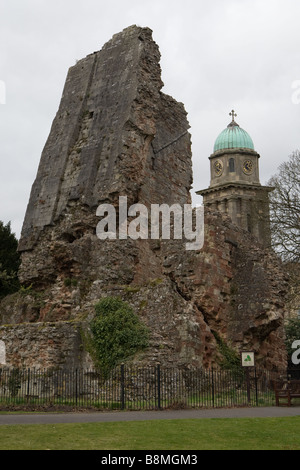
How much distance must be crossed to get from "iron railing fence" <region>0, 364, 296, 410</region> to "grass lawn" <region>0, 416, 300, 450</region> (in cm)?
427

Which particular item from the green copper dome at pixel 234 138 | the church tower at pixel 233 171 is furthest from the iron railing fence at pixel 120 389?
the green copper dome at pixel 234 138

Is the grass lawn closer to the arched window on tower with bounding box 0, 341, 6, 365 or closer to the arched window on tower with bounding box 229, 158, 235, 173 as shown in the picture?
the arched window on tower with bounding box 0, 341, 6, 365

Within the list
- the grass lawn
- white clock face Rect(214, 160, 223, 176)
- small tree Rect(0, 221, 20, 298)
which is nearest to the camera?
the grass lawn

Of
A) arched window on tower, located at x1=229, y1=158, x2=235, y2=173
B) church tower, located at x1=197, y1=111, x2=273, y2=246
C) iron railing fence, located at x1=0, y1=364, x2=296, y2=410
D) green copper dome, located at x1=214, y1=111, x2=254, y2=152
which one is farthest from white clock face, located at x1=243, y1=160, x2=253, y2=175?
iron railing fence, located at x1=0, y1=364, x2=296, y2=410

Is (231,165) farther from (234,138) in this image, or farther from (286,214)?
(286,214)

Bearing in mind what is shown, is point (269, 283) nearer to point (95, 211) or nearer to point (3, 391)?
point (95, 211)

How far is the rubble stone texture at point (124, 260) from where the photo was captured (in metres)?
19.6

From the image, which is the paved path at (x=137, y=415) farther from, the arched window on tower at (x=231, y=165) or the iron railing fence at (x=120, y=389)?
the arched window on tower at (x=231, y=165)

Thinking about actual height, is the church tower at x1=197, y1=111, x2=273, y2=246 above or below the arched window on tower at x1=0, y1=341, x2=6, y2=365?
above

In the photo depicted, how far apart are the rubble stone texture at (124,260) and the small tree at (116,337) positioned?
14.2 inches

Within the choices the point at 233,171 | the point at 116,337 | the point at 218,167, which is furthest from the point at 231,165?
the point at 116,337

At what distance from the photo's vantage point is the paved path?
13.2m

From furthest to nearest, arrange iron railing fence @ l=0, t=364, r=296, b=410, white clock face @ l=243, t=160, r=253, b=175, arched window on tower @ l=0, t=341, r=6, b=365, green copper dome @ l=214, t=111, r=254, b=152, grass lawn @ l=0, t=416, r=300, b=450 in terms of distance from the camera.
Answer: green copper dome @ l=214, t=111, r=254, b=152 → white clock face @ l=243, t=160, r=253, b=175 → arched window on tower @ l=0, t=341, r=6, b=365 → iron railing fence @ l=0, t=364, r=296, b=410 → grass lawn @ l=0, t=416, r=300, b=450

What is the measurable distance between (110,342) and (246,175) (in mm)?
65473
